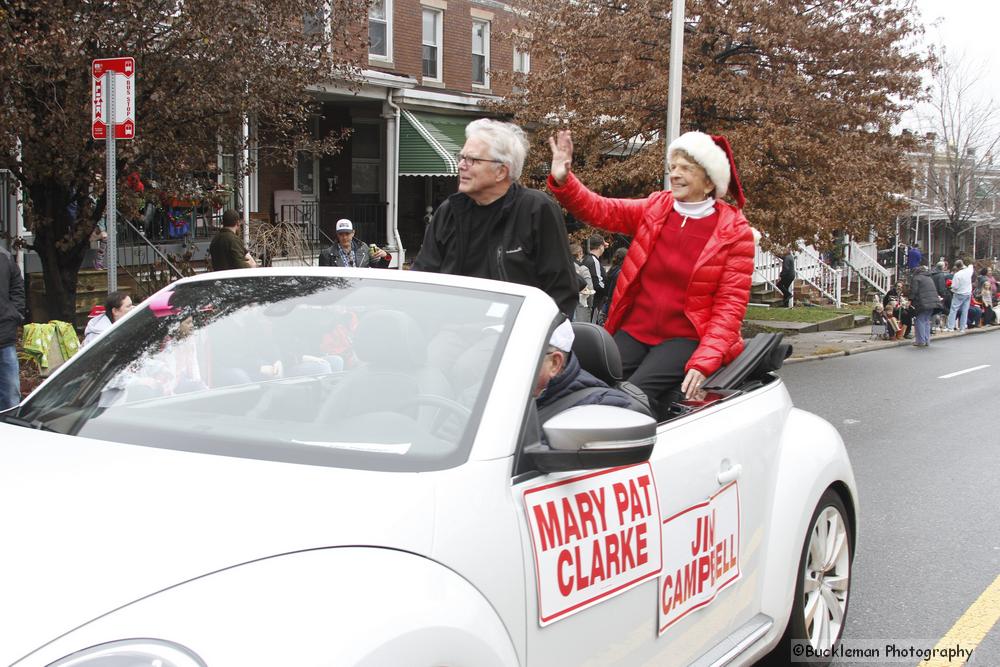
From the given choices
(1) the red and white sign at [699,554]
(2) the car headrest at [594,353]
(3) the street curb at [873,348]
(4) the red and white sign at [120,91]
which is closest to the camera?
(1) the red and white sign at [699,554]

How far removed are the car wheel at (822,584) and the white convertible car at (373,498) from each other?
0.13ft

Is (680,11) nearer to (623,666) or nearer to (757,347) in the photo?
(757,347)

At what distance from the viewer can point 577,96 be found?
61.0ft

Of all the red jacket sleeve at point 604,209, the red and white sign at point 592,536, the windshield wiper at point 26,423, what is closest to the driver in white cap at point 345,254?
the red jacket sleeve at point 604,209

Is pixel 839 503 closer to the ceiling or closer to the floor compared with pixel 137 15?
closer to the floor

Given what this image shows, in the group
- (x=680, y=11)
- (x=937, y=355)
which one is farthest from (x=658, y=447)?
(x=937, y=355)

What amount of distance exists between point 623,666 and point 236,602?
4.07 ft

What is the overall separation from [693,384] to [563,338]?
1.22 m

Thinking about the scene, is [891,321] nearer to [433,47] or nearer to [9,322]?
[433,47]

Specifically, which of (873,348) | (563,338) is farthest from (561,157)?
(873,348)

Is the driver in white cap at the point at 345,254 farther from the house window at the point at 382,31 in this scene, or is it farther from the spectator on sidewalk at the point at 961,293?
the spectator on sidewalk at the point at 961,293

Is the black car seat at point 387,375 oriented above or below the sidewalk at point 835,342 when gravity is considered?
above

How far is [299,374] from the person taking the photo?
113 inches

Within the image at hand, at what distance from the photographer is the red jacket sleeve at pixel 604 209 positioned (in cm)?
478
